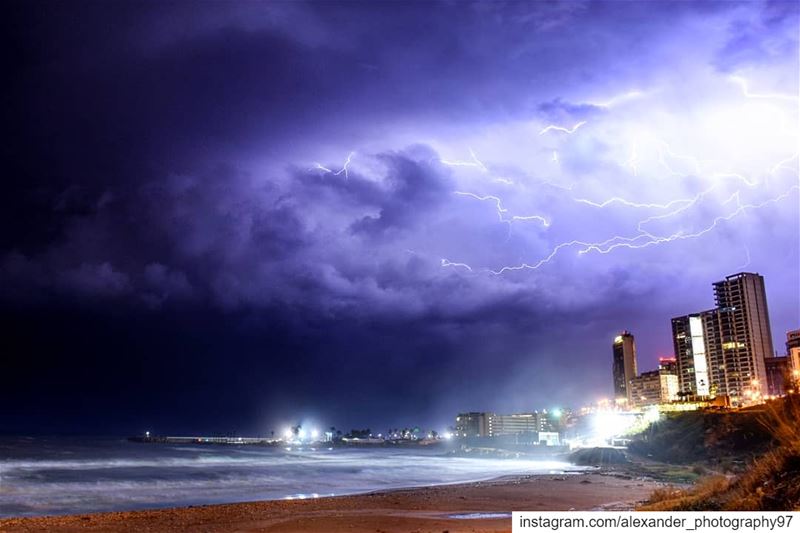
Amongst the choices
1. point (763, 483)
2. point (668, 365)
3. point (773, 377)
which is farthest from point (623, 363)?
point (763, 483)

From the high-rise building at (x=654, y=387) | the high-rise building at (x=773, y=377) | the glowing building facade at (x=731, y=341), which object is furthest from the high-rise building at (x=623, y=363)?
the high-rise building at (x=773, y=377)

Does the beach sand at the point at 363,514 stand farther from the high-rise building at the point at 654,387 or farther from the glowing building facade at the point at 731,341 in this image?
the high-rise building at the point at 654,387

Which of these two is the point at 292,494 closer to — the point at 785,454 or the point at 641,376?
the point at 785,454

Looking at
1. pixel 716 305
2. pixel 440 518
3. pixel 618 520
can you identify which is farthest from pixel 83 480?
pixel 716 305

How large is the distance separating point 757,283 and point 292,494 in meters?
149

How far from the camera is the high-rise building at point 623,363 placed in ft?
598

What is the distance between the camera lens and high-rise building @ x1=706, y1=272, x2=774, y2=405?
5423 inches

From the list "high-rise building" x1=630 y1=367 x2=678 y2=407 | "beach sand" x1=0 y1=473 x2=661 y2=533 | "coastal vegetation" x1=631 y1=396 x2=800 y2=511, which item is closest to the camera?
"coastal vegetation" x1=631 y1=396 x2=800 y2=511

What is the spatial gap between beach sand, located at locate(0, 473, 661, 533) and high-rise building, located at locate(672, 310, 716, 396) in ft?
457

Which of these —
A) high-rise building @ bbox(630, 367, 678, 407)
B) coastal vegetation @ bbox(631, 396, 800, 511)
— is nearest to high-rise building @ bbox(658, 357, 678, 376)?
high-rise building @ bbox(630, 367, 678, 407)

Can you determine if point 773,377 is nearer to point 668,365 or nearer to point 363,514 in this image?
point 668,365

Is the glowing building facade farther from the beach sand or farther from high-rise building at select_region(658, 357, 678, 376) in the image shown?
the beach sand

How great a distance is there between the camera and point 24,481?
39469 mm

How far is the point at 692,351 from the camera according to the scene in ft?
507
